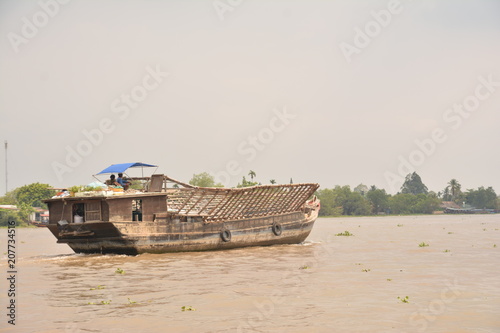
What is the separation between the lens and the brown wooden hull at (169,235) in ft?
64.0

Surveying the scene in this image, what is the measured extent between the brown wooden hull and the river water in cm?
110

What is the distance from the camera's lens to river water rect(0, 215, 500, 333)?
8.83 m

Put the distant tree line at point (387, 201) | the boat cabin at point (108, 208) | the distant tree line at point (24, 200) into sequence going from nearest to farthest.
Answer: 1. the boat cabin at point (108, 208)
2. the distant tree line at point (24, 200)
3. the distant tree line at point (387, 201)

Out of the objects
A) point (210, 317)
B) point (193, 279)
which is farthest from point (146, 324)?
point (193, 279)

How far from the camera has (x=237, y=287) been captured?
40.4 feet

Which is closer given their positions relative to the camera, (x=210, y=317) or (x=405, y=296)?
(x=210, y=317)

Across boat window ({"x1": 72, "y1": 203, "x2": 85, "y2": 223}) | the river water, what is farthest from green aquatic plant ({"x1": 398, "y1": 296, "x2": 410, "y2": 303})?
boat window ({"x1": 72, "y1": 203, "x2": 85, "y2": 223})

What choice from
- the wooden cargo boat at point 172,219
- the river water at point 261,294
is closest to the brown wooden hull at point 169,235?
the wooden cargo boat at point 172,219

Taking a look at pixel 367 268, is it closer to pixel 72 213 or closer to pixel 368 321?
pixel 368 321

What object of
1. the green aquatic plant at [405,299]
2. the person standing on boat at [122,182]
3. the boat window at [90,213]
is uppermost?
the person standing on boat at [122,182]

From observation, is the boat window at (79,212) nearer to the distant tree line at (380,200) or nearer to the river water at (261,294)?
the river water at (261,294)

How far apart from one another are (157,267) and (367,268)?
5.88 m

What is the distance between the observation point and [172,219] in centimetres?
2075

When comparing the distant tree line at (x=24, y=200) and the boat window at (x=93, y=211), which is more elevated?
the distant tree line at (x=24, y=200)
